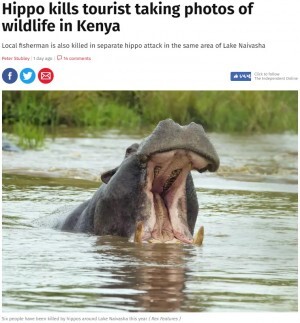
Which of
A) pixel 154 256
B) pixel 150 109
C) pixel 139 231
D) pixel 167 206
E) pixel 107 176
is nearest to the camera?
pixel 154 256

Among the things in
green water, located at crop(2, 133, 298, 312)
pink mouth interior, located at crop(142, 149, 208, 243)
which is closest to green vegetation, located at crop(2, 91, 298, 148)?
green water, located at crop(2, 133, 298, 312)

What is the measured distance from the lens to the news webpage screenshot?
4.27 m
